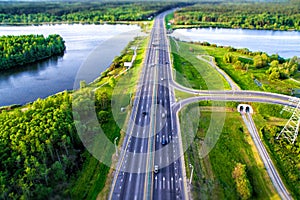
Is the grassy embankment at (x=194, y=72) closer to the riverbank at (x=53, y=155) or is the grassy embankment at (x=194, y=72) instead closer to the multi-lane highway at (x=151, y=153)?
the multi-lane highway at (x=151, y=153)

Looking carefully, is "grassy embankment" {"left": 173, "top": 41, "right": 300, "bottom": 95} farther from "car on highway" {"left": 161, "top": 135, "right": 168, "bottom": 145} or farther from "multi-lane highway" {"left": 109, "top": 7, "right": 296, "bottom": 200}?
"car on highway" {"left": 161, "top": 135, "right": 168, "bottom": 145}

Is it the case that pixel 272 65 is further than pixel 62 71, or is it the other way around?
pixel 62 71

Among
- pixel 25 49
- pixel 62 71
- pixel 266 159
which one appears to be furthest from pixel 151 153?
pixel 25 49

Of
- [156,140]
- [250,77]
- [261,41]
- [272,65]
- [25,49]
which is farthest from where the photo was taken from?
[261,41]

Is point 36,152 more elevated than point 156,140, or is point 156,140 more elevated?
point 36,152

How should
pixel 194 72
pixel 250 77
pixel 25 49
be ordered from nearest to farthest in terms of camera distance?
pixel 250 77
pixel 194 72
pixel 25 49

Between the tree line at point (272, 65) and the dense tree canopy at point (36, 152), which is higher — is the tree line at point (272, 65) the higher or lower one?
the higher one

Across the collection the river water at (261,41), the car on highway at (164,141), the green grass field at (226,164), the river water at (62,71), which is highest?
the river water at (261,41)

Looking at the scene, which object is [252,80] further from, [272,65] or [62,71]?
[62,71]

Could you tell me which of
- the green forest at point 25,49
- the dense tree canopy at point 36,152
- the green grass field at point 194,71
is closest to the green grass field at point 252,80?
the green grass field at point 194,71
